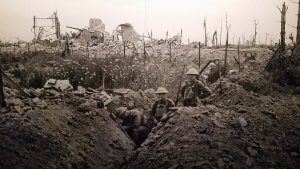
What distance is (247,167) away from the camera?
17.2 ft

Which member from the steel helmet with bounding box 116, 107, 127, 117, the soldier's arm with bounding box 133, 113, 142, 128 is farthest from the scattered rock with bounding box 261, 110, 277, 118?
the steel helmet with bounding box 116, 107, 127, 117

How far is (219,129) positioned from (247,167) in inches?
54.6

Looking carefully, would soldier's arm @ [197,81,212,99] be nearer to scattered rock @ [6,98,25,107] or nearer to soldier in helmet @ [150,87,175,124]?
soldier in helmet @ [150,87,175,124]

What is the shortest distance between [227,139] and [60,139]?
3.18m

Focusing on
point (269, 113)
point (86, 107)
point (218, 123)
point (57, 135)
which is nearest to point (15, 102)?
point (57, 135)

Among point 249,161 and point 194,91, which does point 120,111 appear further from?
point 249,161

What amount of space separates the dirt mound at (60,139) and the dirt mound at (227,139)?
0.76m

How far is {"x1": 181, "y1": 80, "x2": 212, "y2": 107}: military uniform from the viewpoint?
8852mm

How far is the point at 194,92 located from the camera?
29.2 ft

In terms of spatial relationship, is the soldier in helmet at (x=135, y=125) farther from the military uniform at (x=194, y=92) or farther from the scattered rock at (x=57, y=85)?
the scattered rock at (x=57, y=85)

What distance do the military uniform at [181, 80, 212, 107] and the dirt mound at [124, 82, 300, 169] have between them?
28.7 inches

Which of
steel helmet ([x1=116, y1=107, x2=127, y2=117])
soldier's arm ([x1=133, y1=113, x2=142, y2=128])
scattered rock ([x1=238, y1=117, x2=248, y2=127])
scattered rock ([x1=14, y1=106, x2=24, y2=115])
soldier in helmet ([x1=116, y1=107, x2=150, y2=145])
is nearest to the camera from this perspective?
scattered rock ([x1=14, y1=106, x2=24, y2=115])

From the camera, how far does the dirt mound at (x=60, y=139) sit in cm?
563

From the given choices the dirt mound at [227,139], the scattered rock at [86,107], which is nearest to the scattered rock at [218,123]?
the dirt mound at [227,139]
